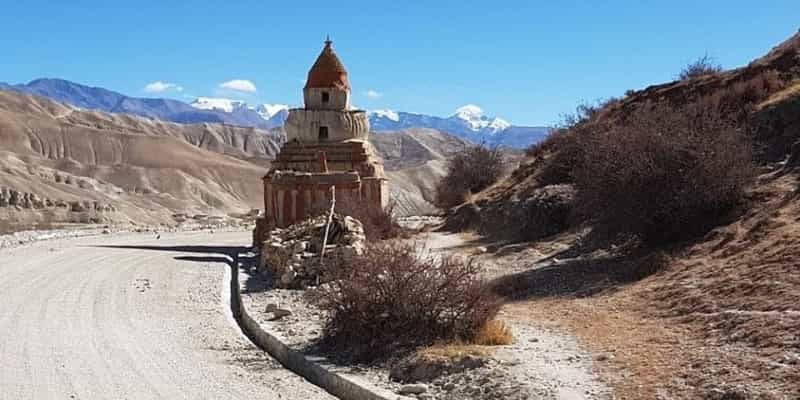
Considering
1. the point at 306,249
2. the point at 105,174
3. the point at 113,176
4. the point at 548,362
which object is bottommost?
the point at 548,362

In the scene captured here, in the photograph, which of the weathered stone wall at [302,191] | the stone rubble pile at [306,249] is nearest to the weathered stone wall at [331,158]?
the weathered stone wall at [302,191]

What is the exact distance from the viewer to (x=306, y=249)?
15.3 meters

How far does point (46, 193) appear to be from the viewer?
54156 millimetres

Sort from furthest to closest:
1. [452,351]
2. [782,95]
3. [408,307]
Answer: [782,95]
[408,307]
[452,351]

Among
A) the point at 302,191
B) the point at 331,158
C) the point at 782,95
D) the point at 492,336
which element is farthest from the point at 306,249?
the point at 331,158

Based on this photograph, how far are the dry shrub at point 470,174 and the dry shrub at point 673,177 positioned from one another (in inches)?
750

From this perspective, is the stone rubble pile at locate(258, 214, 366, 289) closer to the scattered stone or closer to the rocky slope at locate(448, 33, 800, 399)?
the scattered stone

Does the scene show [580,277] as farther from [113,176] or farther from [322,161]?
[113,176]

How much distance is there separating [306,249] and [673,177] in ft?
20.1

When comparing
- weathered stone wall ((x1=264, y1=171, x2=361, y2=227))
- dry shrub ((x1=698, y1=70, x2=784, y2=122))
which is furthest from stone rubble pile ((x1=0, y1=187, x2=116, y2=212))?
dry shrub ((x1=698, y1=70, x2=784, y2=122))

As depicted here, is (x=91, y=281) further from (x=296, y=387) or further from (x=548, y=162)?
(x=548, y=162)

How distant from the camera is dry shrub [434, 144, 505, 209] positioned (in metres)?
34.0

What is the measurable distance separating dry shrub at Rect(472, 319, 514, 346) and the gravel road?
1.62 metres

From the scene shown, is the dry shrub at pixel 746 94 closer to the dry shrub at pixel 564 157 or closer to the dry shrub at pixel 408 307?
the dry shrub at pixel 564 157
